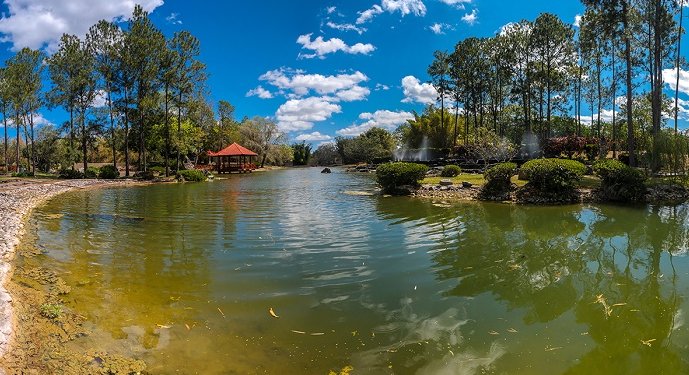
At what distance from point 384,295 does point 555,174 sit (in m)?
12.4

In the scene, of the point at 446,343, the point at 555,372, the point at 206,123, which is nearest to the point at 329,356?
the point at 446,343

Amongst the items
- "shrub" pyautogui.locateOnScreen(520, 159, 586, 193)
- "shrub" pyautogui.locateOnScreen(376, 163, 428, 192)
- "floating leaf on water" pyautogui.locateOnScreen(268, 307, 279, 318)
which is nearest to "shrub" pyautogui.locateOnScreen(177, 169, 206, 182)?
"shrub" pyautogui.locateOnScreen(376, 163, 428, 192)

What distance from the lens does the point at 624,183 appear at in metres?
15.1

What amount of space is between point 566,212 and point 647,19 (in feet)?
53.6

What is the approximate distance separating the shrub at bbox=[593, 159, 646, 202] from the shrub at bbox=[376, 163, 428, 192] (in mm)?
7806

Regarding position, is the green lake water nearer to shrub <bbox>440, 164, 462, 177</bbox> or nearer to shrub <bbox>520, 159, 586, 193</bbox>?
shrub <bbox>520, 159, 586, 193</bbox>

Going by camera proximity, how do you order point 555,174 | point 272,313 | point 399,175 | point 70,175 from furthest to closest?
point 70,175 → point 399,175 → point 555,174 → point 272,313

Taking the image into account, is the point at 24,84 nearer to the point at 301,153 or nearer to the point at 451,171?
the point at 451,171

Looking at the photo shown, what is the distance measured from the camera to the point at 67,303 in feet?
16.5

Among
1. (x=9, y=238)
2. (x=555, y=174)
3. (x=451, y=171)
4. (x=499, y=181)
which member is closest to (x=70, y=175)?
(x=9, y=238)

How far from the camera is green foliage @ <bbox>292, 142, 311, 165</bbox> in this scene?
93062mm

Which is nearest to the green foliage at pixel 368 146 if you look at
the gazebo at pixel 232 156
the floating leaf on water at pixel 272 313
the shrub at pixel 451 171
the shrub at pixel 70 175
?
the gazebo at pixel 232 156

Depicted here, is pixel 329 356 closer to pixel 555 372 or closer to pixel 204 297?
pixel 555 372

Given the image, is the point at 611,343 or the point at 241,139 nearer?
the point at 611,343
